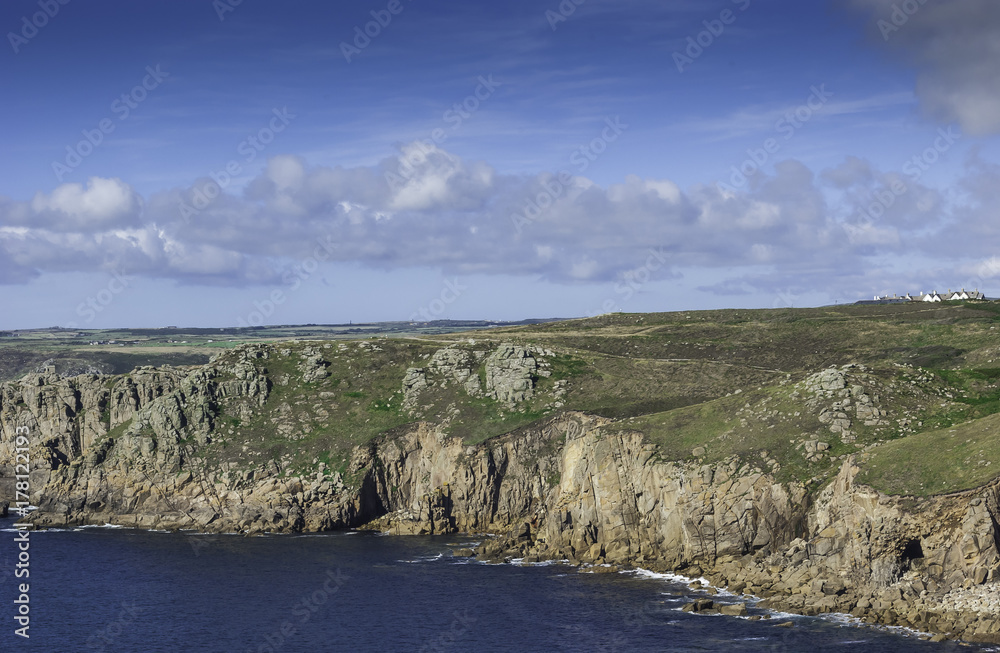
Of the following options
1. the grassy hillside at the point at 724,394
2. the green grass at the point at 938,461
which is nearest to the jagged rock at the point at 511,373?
the grassy hillside at the point at 724,394

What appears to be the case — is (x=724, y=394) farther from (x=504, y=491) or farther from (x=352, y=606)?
(x=352, y=606)

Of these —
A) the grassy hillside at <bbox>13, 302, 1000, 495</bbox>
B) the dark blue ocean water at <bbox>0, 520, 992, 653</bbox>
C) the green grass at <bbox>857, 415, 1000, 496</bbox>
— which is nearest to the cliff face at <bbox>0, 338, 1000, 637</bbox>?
the grassy hillside at <bbox>13, 302, 1000, 495</bbox>

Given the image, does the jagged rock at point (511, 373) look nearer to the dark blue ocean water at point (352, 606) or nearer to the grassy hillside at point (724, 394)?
the grassy hillside at point (724, 394)

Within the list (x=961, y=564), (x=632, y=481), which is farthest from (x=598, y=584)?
(x=961, y=564)

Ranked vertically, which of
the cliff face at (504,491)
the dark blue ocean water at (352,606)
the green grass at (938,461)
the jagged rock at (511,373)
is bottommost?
the dark blue ocean water at (352,606)

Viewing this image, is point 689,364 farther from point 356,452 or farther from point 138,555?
point 138,555

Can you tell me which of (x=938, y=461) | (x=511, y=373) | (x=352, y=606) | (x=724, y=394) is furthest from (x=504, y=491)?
(x=938, y=461)
